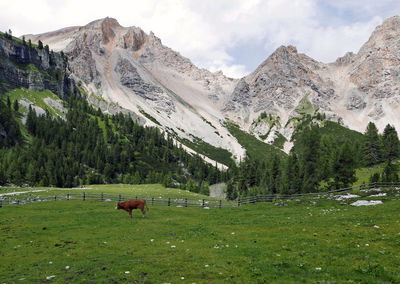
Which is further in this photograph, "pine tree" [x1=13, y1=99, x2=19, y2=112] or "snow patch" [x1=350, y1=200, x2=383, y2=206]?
"pine tree" [x1=13, y1=99, x2=19, y2=112]

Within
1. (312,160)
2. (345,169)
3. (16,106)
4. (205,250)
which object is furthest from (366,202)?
(16,106)

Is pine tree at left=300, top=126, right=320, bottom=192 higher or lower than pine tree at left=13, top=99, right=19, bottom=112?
lower

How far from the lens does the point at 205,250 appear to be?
18562mm

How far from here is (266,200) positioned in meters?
50.7

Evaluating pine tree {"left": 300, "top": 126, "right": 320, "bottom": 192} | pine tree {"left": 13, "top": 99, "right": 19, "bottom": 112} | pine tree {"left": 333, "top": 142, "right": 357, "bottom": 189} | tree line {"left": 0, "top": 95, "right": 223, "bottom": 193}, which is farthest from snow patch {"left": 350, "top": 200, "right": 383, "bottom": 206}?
→ pine tree {"left": 13, "top": 99, "right": 19, "bottom": 112}

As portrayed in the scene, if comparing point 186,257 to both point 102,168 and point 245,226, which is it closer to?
point 245,226

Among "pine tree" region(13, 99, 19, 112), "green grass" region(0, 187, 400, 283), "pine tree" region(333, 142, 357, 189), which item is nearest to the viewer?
"green grass" region(0, 187, 400, 283)

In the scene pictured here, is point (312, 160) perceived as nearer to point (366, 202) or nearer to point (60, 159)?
point (366, 202)

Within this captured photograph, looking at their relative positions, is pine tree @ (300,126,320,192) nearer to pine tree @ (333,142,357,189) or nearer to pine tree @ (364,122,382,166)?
pine tree @ (333,142,357,189)

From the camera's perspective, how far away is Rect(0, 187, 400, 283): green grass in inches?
535

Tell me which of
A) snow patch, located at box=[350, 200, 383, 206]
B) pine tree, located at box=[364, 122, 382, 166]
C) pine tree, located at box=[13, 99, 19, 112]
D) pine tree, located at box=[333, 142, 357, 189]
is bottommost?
snow patch, located at box=[350, 200, 383, 206]

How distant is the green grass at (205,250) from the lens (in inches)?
535

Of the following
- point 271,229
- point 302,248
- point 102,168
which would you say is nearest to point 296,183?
point 271,229

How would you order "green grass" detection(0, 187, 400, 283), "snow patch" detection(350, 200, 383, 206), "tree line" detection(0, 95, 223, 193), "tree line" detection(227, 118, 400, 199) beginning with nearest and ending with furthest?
1. "green grass" detection(0, 187, 400, 283)
2. "snow patch" detection(350, 200, 383, 206)
3. "tree line" detection(227, 118, 400, 199)
4. "tree line" detection(0, 95, 223, 193)
